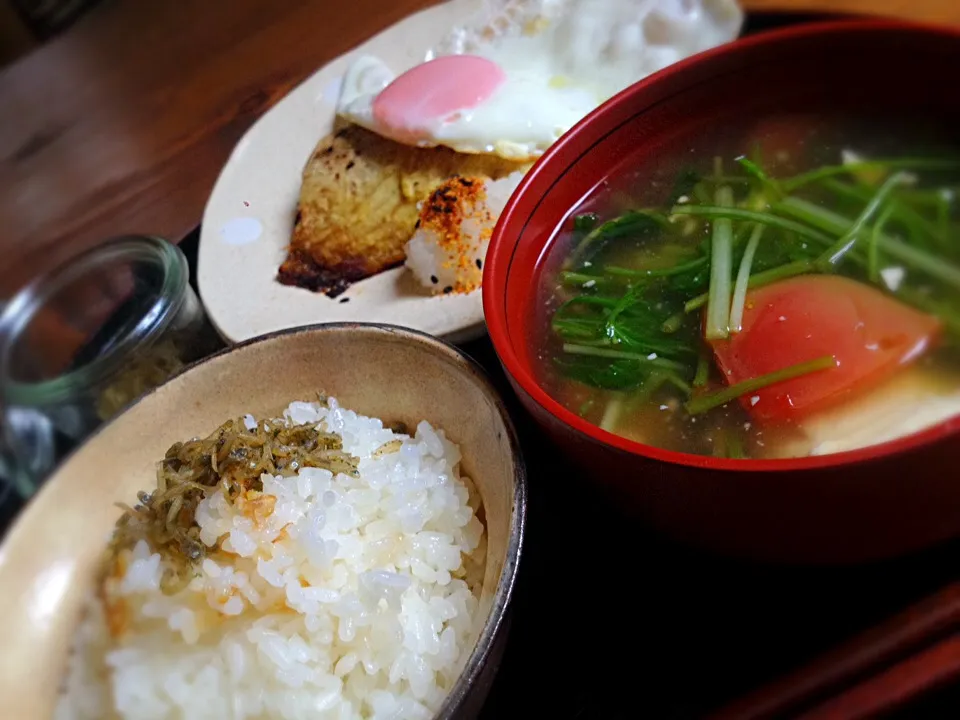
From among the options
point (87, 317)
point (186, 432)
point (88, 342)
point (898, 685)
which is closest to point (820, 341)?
point (898, 685)

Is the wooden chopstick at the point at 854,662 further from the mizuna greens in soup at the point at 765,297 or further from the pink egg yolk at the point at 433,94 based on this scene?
the pink egg yolk at the point at 433,94

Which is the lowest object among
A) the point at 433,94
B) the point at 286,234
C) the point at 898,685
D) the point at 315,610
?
the point at 898,685

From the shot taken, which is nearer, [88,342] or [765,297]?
[765,297]

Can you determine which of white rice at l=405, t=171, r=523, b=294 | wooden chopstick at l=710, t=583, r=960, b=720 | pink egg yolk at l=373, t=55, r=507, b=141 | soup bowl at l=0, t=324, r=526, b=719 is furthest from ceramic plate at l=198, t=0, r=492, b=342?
wooden chopstick at l=710, t=583, r=960, b=720

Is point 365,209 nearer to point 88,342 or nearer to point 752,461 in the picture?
point 88,342

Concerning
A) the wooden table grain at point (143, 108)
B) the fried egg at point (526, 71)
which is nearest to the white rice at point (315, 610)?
the fried egg at point (526, 71)

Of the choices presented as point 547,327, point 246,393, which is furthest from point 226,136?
point 547,327

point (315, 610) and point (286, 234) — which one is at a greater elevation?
point (286, 234)

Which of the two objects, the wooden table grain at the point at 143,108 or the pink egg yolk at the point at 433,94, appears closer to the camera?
the pink egg yolk at the point at 433,94

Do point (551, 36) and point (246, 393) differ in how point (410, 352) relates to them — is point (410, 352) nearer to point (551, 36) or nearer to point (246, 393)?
point (246, 393)
